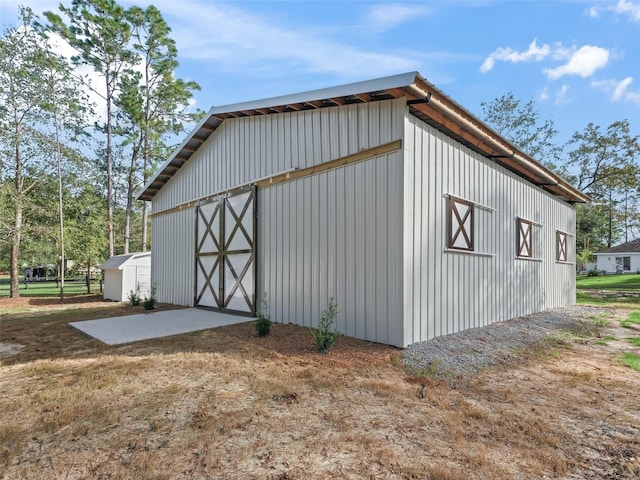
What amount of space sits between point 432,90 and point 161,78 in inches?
733

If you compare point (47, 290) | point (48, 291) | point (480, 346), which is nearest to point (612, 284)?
point (480, 346)

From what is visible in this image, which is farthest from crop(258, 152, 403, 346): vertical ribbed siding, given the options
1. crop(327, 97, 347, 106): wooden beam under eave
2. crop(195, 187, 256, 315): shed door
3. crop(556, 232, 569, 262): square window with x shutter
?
crop(556, 232, 569, 262): square window with x shutter

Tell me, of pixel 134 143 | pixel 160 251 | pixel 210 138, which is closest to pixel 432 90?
pixel 210 138

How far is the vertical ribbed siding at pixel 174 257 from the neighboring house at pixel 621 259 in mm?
41156

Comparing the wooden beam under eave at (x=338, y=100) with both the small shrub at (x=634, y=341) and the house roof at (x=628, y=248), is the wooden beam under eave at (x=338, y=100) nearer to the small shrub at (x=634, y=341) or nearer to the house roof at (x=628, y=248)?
the small shrub at (x=634, y=341)

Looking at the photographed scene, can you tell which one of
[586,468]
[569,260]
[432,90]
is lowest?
[586,468]

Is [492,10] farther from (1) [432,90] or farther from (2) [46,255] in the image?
(2) [46,255]

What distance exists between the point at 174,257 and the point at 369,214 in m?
7.46

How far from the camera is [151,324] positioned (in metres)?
7.34

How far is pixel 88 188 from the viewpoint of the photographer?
1834 cm

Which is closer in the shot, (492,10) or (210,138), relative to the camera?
(492,10)

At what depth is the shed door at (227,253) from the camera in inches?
311

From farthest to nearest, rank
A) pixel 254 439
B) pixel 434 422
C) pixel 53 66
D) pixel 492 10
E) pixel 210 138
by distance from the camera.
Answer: pixel 53 66 < pixel 210 138 < pixel 492 10 < pixel 434 422 < pixel 254 439

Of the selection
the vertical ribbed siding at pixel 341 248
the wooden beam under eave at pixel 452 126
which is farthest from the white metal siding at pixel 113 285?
the wooden beam under eave at pixel 452 126
